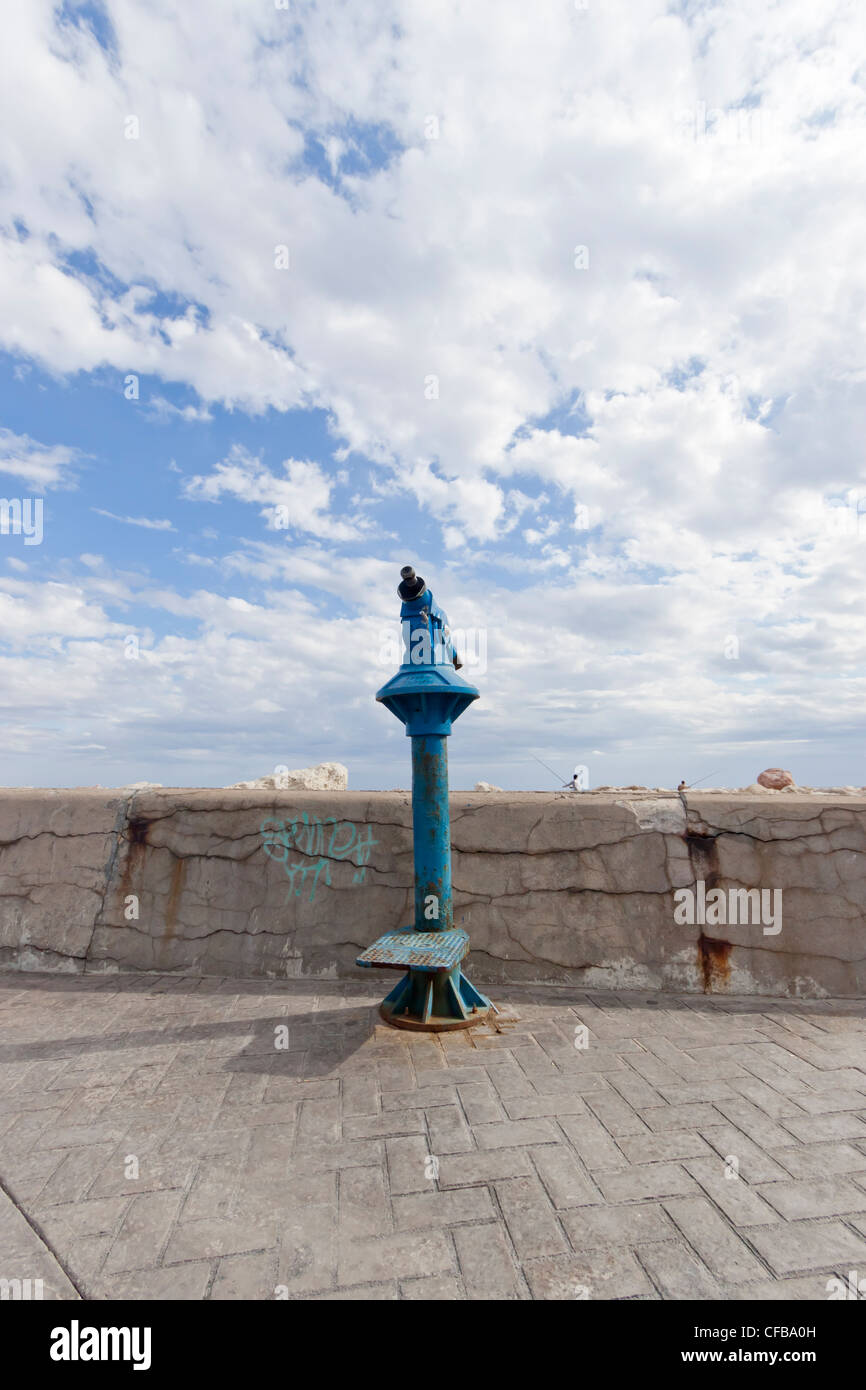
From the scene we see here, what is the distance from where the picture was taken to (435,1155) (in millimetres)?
2398

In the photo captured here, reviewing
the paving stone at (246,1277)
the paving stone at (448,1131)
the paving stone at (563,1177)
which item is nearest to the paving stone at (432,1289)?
the paving stone at (246,1277)

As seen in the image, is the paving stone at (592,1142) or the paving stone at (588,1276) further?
the paving stone at (592,1142)

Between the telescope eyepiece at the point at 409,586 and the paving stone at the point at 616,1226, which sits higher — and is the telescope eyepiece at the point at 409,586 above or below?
above

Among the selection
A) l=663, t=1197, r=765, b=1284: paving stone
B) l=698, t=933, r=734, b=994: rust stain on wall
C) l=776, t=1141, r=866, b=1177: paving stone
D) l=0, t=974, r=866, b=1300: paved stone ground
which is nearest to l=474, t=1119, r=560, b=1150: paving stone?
l=0, t=974, r=866, b=1300: paved stone ground

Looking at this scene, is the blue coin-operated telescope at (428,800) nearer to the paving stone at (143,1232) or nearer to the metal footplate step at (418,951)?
the metal footplate step at (418,951)

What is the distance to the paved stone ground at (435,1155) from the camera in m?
1.87

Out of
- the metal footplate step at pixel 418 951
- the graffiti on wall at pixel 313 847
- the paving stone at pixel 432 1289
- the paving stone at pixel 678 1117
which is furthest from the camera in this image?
the graffiti on wall at pixel 313 847

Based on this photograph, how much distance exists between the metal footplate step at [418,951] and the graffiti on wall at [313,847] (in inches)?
37.1

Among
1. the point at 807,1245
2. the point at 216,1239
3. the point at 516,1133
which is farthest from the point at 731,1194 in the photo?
the point at 216,1239

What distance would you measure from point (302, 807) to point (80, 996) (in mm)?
1789

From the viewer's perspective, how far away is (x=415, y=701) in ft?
12.4

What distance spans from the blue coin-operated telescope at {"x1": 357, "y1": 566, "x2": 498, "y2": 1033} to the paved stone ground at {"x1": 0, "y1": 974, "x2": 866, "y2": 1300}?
204 millimetres

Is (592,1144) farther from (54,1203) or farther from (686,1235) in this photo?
(54,1203)
